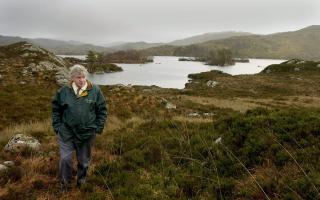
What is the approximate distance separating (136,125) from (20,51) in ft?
163

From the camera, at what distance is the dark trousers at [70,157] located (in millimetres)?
6793

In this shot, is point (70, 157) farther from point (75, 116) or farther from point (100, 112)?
point (100, 112)

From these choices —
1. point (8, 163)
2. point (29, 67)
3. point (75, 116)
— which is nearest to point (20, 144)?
point (8, 163)

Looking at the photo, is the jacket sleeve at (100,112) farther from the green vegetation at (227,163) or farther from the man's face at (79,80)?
the green vegetation at (227,163)

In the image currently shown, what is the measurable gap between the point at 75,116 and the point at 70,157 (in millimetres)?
843

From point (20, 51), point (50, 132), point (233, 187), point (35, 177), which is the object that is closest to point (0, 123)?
point (50, 132)

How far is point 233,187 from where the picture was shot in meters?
6.80

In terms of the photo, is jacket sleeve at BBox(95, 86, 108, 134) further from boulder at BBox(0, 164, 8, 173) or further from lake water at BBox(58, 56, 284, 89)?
lake water at BBox(58, 56, 284, 89)

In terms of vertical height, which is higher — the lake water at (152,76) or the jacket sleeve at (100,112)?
the jacket sleeve at (100,112)

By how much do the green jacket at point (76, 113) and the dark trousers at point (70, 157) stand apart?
0.15 metres

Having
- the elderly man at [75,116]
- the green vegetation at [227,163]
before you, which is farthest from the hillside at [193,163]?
the elderly man at [75,116]

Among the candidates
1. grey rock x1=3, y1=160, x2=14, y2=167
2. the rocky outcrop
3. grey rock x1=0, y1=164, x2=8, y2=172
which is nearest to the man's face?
grey rock x1=0, y1=164, x2=8, y2=172

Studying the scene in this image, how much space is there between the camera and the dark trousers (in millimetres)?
6793

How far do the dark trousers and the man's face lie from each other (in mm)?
1124
